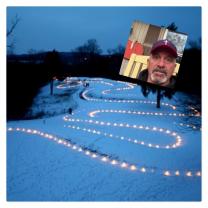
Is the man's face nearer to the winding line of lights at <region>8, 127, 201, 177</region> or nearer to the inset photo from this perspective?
the inset photo

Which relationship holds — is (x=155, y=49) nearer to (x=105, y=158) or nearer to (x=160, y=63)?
(x=160, y=63)

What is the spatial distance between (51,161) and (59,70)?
59.4ft

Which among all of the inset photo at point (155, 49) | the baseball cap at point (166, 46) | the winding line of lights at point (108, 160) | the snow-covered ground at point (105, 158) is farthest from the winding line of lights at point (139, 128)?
the baseball cap at point (166, 46)

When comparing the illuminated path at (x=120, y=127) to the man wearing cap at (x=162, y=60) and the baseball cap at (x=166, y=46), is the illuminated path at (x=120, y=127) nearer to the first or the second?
the man wearing cap at (x=162, y=60)

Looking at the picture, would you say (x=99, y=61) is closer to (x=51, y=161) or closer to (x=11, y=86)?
(x=11, y=86)

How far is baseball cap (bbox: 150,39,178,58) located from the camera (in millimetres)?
9247

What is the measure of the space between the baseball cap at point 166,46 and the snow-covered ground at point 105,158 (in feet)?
6.70

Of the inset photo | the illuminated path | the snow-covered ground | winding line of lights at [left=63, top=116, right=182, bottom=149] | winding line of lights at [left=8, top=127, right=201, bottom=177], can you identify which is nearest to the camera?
Answer: the snow-covered ground

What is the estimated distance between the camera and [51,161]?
808 cm

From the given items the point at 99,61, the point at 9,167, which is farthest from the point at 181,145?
the point at 99,61

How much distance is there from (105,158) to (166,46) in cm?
381

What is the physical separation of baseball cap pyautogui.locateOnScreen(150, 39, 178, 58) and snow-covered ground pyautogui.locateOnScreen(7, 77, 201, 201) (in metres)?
2.04

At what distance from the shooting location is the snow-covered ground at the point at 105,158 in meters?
6.70

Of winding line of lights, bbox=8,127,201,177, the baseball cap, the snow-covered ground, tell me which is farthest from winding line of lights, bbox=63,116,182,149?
the baseball cap
